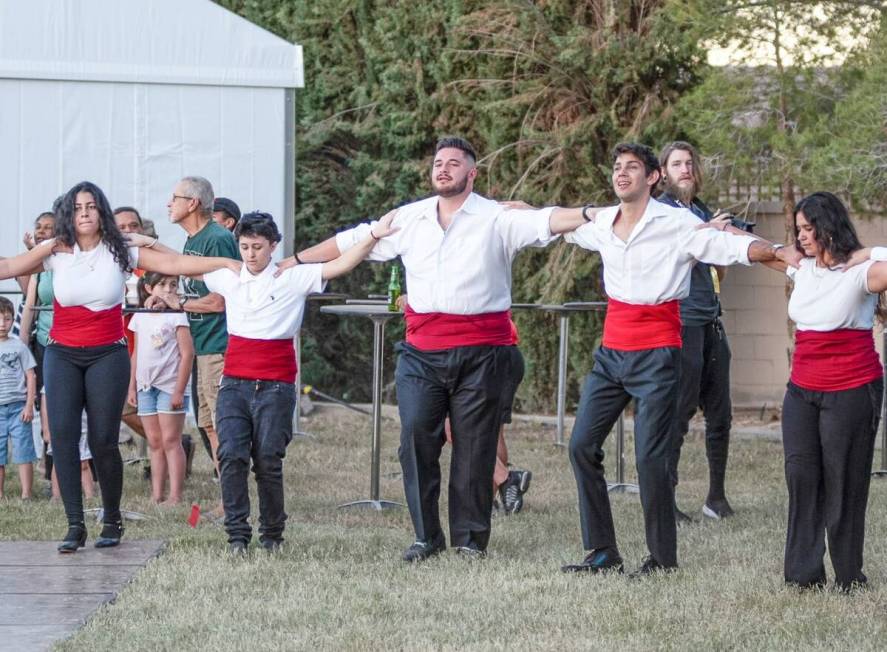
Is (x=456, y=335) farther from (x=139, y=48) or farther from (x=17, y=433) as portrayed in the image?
(x=139, y=48)

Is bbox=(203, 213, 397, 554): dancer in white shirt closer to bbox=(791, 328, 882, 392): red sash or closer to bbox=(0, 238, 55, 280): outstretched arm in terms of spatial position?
bbox=(0, 238, 55, 280): outstretched arm

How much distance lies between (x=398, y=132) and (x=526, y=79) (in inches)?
59.2

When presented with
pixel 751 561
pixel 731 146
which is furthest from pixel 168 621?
pixel 731 146

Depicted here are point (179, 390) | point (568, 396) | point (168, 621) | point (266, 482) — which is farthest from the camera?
point (568, 396)

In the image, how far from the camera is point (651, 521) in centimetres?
610

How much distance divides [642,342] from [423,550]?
140cm

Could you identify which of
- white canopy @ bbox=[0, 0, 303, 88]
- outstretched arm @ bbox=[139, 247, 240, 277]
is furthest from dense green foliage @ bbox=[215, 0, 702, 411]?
outstretched arm @ bbox=[139, 247, 240, 277]

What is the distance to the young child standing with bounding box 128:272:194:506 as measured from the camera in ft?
27.5

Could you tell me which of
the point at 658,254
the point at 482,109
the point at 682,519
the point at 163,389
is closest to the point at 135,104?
the point at 482,109

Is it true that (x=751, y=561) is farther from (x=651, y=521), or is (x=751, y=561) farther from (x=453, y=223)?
(x=453, y=223)

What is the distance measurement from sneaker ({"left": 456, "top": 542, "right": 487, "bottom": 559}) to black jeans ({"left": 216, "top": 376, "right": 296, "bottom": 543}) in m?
0.87

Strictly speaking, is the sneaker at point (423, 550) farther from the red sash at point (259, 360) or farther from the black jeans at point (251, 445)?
the red sash at point (259, 360)

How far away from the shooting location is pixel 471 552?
655 centimetres

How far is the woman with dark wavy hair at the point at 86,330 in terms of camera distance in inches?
263
